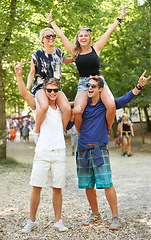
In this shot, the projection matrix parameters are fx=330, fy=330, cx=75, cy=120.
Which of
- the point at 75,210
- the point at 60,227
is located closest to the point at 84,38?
the point at 60,227

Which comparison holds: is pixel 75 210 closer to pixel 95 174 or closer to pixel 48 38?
pixel 95 174

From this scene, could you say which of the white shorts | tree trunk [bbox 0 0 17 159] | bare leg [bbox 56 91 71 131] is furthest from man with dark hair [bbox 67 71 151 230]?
tree trunk [bbox 0 0 17 159]

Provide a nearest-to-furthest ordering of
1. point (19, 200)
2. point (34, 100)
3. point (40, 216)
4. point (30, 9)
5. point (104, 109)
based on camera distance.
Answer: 1. point (34, 100)
2. point (104, 109)
3. point (40, 216)
4. point (19, 200)
5. point (30, 9)

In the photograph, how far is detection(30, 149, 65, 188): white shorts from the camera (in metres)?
4.45

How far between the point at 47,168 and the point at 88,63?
A: 156 cm

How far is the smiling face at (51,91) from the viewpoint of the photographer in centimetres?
442

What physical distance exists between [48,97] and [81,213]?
233 cm

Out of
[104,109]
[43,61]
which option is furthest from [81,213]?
[43,61]

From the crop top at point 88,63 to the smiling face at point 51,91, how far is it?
51 cm

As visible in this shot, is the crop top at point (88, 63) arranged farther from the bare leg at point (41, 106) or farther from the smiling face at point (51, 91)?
the bare leg at point (41, 106)

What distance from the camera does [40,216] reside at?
5570mm

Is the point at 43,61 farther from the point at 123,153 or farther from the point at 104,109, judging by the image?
the point at 123,153

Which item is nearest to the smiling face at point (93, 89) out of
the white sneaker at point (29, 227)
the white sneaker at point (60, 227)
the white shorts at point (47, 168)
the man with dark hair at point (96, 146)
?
the man with dark hair at point (96, 146)

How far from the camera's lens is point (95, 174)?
15.3ft
